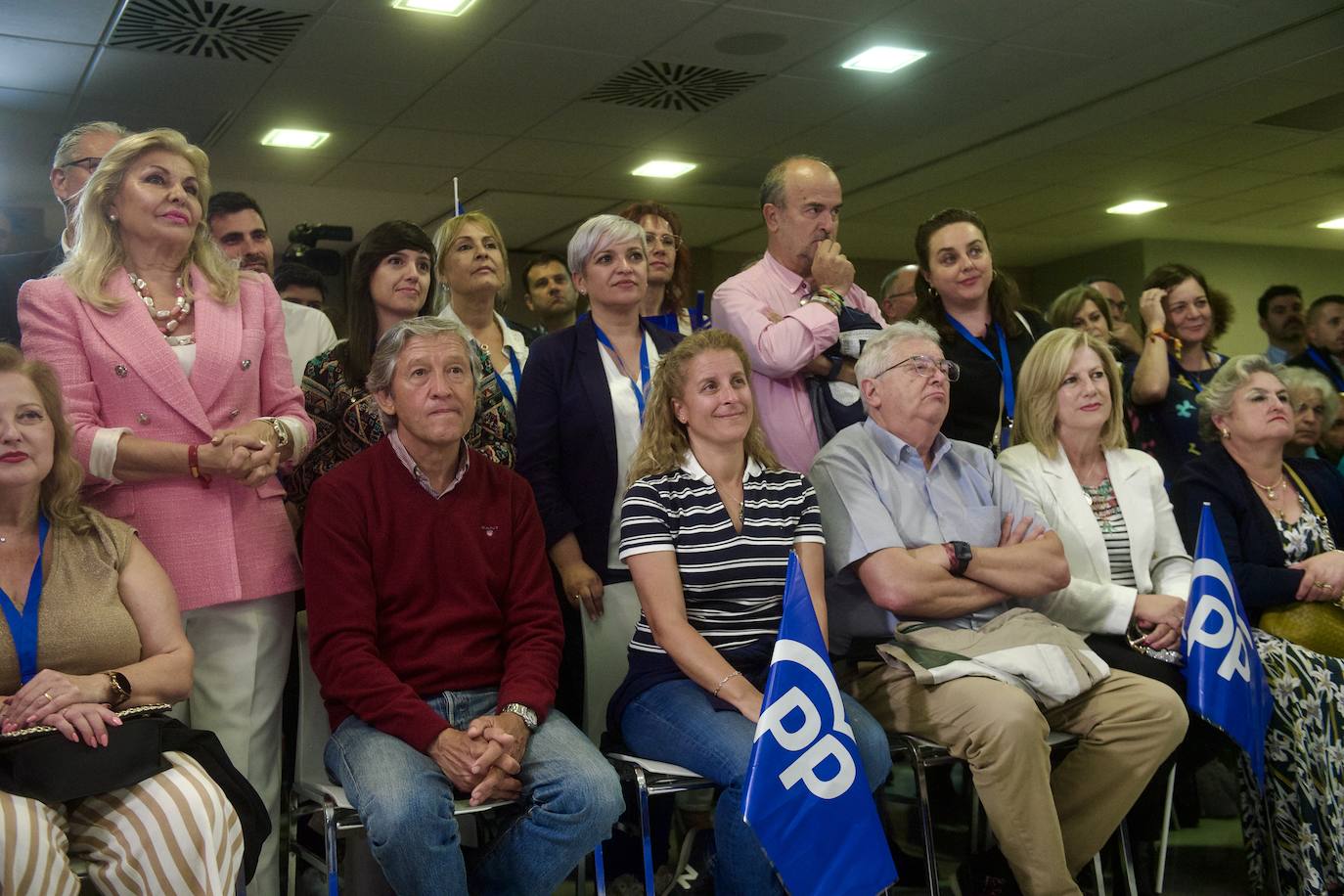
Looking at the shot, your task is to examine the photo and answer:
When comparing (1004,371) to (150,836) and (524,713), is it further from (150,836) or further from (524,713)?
(150,836)

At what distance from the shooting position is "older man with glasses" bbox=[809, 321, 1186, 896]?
2.60 metres

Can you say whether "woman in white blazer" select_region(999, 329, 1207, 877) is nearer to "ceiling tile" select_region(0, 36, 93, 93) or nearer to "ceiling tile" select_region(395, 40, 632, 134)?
"ceiling tile" select_region(395, 40, 632, 134)

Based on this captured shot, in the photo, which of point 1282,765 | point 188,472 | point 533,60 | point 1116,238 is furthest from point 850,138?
point 188,472

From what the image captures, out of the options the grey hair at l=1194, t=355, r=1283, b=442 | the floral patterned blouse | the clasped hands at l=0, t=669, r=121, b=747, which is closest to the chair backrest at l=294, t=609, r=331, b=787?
the floral patterned blouse

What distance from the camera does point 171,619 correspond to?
7.53 ft

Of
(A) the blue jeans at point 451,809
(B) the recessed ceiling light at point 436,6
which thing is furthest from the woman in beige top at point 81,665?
(B) the recessed ceiling light at point 436,6

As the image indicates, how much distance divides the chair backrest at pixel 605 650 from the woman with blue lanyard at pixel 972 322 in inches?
45.7

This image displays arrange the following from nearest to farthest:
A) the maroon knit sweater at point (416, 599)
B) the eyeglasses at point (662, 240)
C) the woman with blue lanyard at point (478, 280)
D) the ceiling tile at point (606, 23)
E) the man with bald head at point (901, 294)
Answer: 1. the maroon knit sweater at point (416, 599)
2. the woman with blue lanyard at point (478, 280)
3. the eyeglasses at point (662, 240)
4. the man with bald head at point (901, 294)
5. the ceiling tile at point (606, 23)

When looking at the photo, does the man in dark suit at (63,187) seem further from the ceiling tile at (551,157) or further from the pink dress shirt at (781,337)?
the ceiling tile at (551,157)

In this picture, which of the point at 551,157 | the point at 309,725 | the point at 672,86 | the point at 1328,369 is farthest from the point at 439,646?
the point at 551,157

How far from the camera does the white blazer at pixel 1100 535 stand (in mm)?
3102

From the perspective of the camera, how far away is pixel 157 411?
245 centimetres

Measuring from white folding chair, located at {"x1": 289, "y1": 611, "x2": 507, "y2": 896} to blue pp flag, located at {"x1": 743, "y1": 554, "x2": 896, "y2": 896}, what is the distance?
1.72ft

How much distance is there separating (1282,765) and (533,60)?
15.4ft
